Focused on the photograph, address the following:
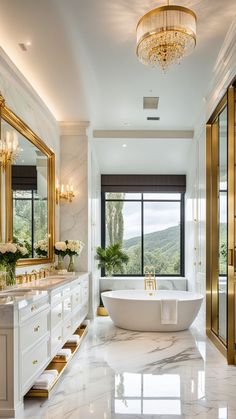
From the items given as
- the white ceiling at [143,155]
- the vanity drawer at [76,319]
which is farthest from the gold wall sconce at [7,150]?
the white ceiling at [143,155]

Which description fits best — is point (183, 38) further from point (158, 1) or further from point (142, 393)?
point (142, 393)

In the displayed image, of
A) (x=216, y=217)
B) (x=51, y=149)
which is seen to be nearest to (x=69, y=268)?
(x=51, y=149)

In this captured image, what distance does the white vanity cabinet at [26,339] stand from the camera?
2.66 meters

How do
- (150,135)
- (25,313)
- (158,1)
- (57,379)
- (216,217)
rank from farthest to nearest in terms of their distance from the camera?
(150,135)
(216,217)
(57,379)
(158,1)
(25,313)

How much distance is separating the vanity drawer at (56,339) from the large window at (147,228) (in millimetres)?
4358

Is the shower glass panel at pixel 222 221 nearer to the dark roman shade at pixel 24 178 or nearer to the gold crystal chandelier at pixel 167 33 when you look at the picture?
the gold crystal chandelier at pixel 167 33

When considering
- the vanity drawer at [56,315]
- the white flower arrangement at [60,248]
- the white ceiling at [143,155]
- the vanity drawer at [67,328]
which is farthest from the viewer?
the white ceiling at [143,155]

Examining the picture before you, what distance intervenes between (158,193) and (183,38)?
556cm

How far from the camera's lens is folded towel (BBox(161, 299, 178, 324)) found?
5367 millimetres

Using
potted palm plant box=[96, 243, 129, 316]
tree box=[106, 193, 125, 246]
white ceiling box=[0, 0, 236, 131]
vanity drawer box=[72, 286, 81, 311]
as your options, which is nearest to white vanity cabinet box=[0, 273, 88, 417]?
vanity drawer box=[72, 286, 81, 311]

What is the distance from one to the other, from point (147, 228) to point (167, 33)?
581 centimetres

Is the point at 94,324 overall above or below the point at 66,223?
below

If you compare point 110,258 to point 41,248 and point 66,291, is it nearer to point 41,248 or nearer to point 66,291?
point 41,248

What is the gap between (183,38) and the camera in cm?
296
